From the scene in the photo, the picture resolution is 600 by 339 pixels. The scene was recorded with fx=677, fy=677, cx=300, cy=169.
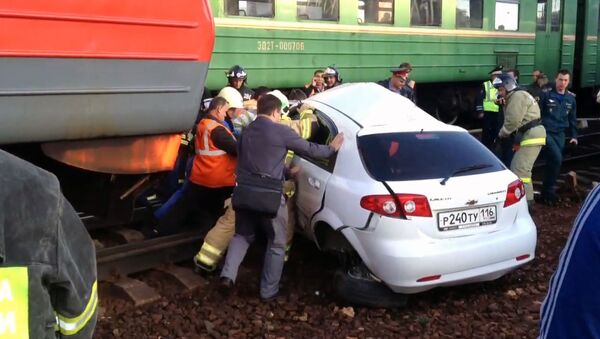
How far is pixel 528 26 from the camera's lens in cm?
1436

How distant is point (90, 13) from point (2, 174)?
199cm

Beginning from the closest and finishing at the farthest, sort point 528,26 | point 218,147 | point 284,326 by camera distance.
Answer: point 284,326 < point 218,147 < point 528,26

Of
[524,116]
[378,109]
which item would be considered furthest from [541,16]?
[378,109]

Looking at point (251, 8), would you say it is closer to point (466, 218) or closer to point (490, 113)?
point (490, 113)

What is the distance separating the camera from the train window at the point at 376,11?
1068 centimetres

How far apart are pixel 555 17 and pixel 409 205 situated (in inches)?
492

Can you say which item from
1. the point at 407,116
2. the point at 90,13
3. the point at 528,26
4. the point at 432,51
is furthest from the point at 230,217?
the point at 528,26

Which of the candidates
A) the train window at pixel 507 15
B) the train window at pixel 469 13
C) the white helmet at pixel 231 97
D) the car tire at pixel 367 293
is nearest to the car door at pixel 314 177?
the car tire at pixel 367 293

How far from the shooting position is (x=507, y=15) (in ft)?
45.0

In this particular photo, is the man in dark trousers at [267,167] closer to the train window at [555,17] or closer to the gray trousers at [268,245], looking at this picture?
the gray trousers at [268,245]

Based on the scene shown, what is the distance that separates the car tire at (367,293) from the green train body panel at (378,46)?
4.95 metres

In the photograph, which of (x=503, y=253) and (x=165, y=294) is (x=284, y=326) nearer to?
(x=165, y=294)

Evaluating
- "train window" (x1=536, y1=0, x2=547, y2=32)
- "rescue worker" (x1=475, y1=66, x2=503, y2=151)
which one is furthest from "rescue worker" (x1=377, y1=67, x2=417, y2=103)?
"train window" (x1=536, y1=0, x2=547, y2=32)

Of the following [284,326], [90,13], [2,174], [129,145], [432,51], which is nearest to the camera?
[2,174]
